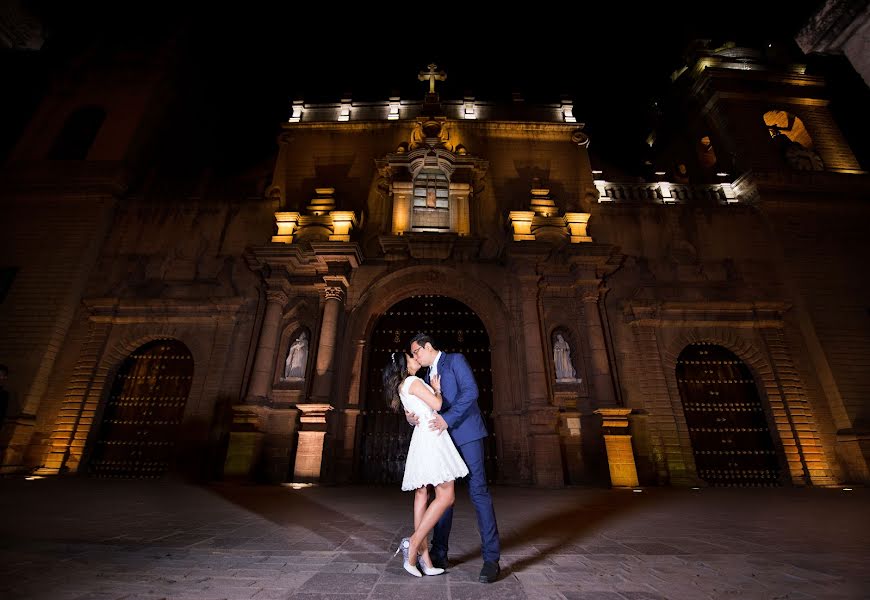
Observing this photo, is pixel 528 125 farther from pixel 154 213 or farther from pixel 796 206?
pixel 154 213

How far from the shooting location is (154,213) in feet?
40.9

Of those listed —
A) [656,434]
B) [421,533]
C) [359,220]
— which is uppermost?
[359,220]

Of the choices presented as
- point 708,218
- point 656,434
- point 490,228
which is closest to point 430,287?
point 490,228

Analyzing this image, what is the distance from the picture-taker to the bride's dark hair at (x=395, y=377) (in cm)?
304

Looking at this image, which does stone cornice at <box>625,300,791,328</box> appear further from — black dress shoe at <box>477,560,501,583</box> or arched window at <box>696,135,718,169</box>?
black dress shoe at <box>477,560,501,583</box>

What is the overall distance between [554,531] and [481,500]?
1842 mm

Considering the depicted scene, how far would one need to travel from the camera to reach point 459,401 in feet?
9.70

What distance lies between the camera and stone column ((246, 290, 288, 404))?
948 centimetres

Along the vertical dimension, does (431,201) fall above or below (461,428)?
above

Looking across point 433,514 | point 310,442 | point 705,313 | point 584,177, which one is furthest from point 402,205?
point 433,514

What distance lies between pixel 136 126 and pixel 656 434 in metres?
18.6

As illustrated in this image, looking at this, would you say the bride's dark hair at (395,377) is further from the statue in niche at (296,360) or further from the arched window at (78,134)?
the arched window at (78,134)

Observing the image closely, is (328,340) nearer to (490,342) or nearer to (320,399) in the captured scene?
(320,399)

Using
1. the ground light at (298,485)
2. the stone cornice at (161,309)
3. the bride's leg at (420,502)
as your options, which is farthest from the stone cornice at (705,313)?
the stone cornice at (161,309)
